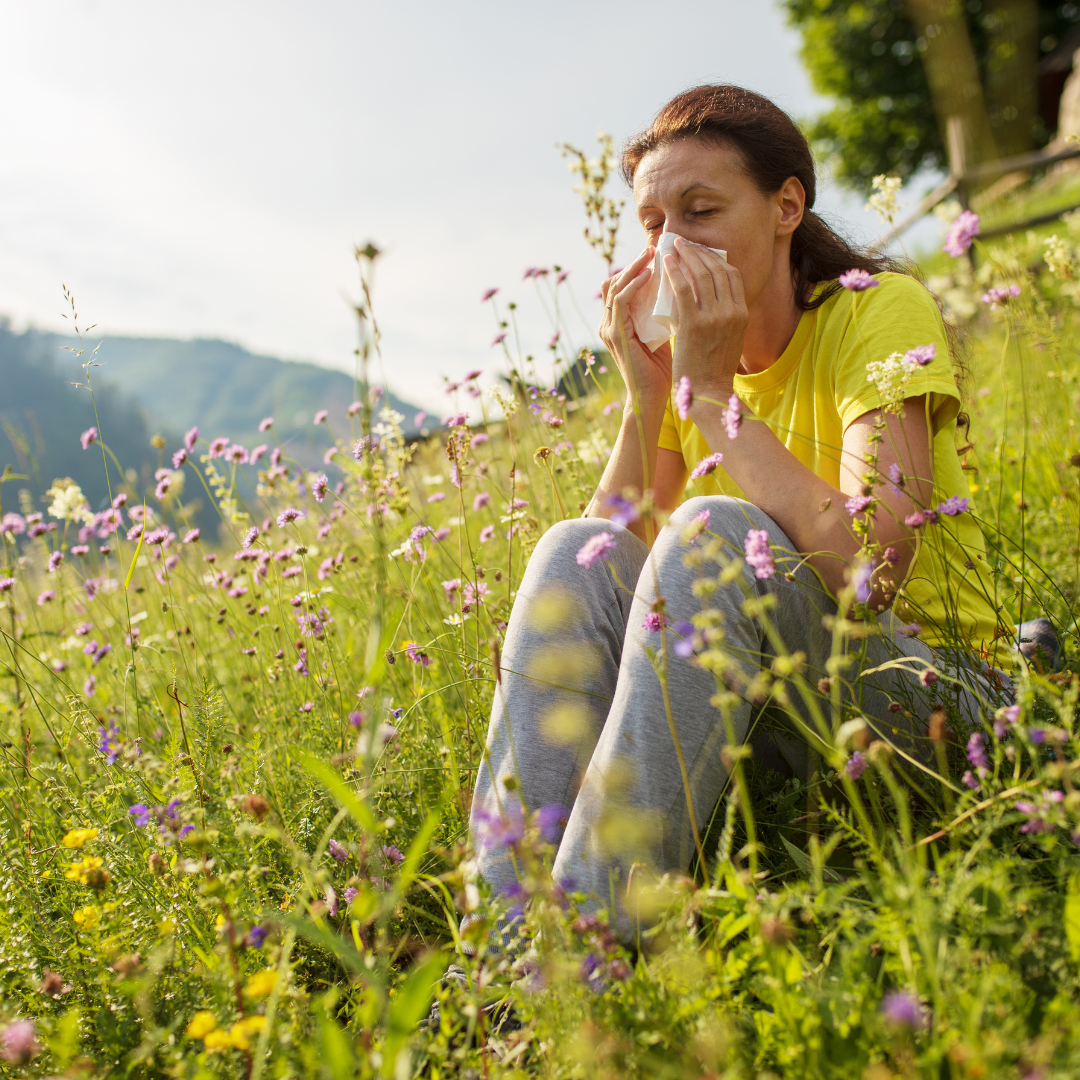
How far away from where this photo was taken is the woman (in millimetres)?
1146

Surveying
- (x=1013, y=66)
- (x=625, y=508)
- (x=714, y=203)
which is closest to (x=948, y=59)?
(x=1013, y=66)

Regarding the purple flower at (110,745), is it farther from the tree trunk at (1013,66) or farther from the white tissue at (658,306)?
the tree trunk at (1013,66)

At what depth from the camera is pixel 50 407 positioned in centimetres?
8925

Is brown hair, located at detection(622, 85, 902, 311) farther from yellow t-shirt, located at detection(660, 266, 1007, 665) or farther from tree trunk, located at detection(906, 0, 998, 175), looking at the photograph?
tree trunk, located at detection(906, 0, 998, 175)

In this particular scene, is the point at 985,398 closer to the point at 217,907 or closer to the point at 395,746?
the point at 395,746

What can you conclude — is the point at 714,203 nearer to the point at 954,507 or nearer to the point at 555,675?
the point at 954,507

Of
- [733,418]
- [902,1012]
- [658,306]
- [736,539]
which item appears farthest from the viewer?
[658,306]

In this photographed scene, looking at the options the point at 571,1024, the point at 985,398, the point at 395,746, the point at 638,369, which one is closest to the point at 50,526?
the point at 395,746

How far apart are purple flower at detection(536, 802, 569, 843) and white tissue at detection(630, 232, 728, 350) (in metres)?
1.02

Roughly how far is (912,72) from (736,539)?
A: 24414mm

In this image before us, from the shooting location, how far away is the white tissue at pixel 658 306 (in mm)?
1688

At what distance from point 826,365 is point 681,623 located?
0.83 m

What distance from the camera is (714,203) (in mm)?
1701

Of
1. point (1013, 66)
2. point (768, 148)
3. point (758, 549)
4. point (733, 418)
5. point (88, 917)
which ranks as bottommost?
point (88, 917)
